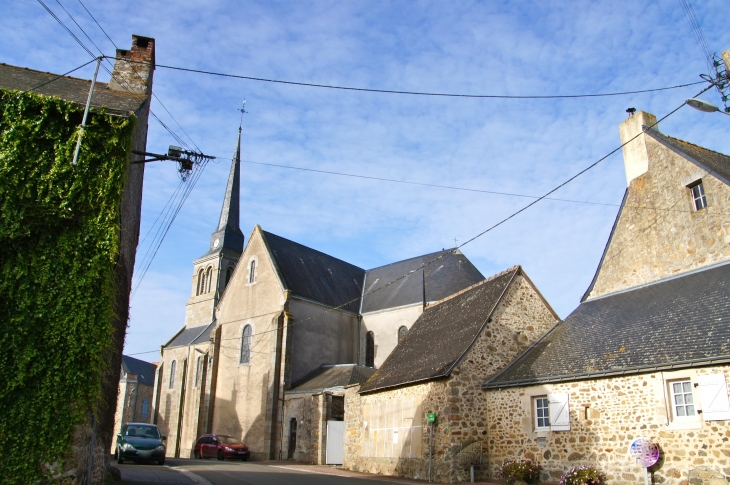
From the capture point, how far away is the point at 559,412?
44.8ft

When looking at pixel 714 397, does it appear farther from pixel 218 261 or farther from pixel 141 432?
pixel 218 261

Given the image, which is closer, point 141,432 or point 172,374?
point 141,432

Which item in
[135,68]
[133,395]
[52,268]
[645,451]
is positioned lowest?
[645,451]

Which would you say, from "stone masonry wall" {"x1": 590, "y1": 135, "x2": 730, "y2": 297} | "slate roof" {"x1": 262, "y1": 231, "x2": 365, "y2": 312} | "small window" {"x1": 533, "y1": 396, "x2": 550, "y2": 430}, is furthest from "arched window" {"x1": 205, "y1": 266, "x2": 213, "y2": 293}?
"small window" {"x1": 533, "y1": 396, "x2": 550, "y2": 430}

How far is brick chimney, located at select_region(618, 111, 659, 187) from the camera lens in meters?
18.3

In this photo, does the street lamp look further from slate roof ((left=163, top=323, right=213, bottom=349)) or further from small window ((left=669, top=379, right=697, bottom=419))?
slate roof ((left=163, top=323, right=213, bottom=349))

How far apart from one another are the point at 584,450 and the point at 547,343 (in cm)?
387

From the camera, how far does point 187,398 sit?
3484 centimetres

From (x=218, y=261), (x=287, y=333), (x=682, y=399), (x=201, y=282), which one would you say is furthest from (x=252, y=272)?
(x=682, y=399)

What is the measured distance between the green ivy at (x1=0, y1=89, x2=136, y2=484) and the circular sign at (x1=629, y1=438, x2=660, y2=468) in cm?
1054

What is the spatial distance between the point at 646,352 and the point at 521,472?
406 cm

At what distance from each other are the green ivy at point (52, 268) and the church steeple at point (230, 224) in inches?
1336

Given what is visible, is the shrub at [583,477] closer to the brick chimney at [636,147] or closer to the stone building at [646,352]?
the stone building at [646,352]

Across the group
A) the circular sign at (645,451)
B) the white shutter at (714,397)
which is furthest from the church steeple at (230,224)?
the white shutter at (714,397)
